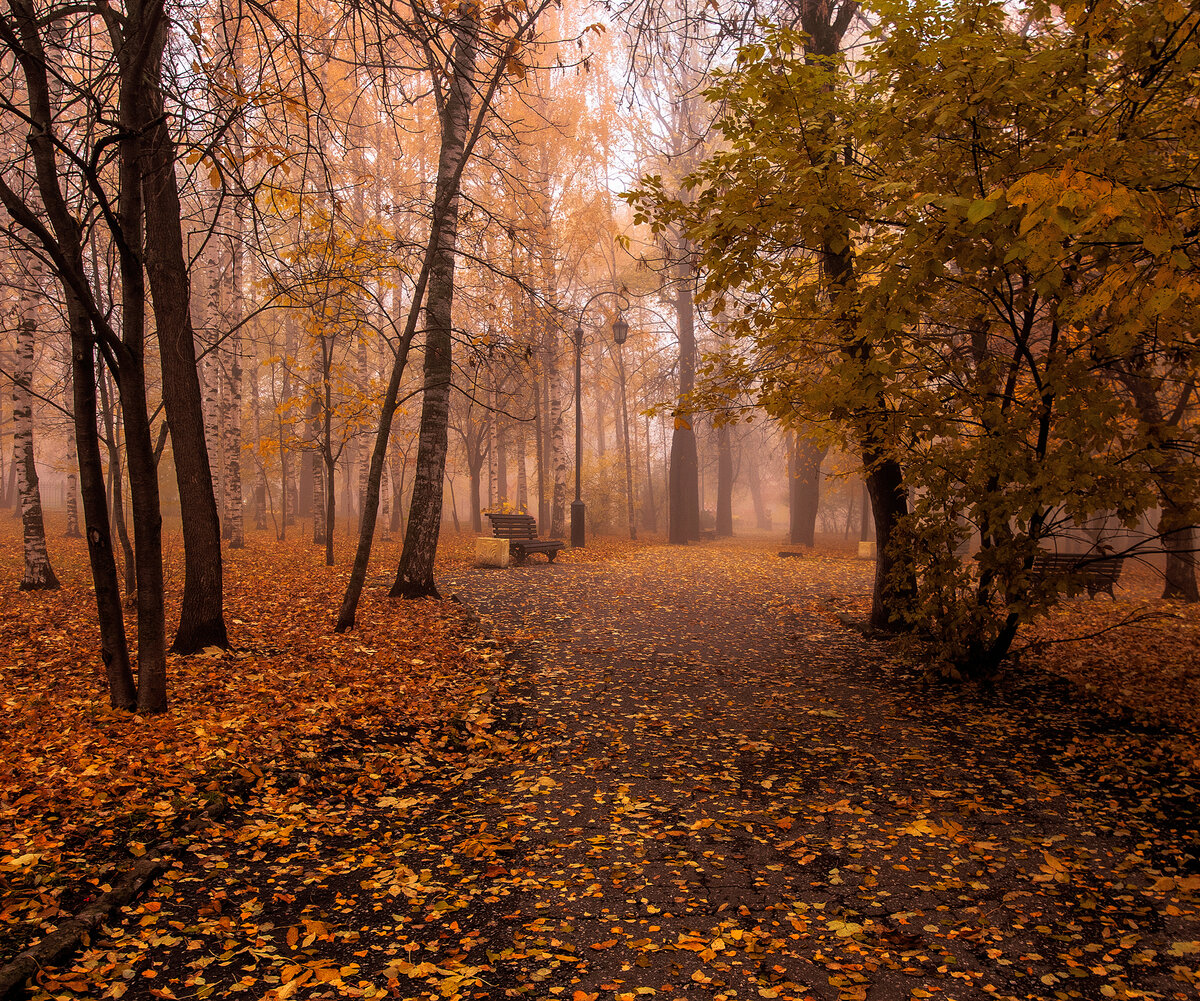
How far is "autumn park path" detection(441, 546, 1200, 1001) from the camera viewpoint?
8.43ft

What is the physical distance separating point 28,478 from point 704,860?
34.9 feet

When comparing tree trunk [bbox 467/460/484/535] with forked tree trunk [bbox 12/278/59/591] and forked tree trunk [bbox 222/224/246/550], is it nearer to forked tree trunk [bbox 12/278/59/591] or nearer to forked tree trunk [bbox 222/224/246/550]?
forked tree trunk [bbox 222/224/246/550]

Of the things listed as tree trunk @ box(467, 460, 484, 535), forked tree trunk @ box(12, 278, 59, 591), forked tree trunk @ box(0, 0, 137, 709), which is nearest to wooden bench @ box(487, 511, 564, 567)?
forked tree trunk @ box(12, 278, 59, 591)

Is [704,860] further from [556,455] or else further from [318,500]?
[556,455]

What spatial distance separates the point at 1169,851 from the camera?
3377mm

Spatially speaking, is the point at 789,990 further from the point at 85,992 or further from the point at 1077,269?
the point at 1077,269

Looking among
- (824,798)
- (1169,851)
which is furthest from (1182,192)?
(824,798)

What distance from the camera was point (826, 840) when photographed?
3.55 metres

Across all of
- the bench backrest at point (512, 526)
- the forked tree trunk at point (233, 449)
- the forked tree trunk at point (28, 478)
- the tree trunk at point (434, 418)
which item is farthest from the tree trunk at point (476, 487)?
the forked tree trunk at point (28, 478)

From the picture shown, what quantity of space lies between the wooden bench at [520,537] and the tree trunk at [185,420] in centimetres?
762

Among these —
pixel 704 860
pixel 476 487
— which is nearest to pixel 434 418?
pixel 704 860

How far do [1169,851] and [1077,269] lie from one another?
3515mm

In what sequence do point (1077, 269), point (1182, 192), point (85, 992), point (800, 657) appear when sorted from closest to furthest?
point (85, 992) < point (1182, 192) < point (1077, 269) < point (800, 657)

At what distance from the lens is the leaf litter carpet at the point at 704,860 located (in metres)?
2.53
